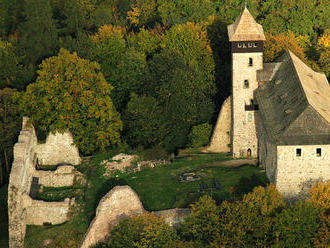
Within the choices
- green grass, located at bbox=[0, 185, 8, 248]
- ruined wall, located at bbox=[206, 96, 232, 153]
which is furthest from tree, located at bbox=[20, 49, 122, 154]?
ruined wall, located at bbox=[206, 96, 232, 153]

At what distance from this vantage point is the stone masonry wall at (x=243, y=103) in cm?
7531

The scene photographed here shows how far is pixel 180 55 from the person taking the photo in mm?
87125

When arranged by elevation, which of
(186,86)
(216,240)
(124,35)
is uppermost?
(124,35)

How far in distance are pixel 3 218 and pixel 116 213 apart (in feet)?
55.4

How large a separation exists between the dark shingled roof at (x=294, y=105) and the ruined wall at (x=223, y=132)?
5.68 metres

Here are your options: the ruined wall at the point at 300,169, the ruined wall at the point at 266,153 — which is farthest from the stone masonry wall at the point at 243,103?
the ruined wall at the point at 300,169

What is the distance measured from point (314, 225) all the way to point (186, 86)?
31.2 m

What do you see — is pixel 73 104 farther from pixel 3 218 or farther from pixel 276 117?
pixel 276 117

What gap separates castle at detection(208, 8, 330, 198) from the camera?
61.5 meters

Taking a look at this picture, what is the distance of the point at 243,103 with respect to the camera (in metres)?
75.9

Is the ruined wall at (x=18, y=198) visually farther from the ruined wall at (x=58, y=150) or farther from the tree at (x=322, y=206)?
the tree at (x=322, y=206)

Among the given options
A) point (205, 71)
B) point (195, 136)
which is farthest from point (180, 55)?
point (195, 136)

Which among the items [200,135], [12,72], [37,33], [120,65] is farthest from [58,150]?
[37,33]

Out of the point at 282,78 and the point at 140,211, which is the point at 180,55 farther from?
the point at 140,211
